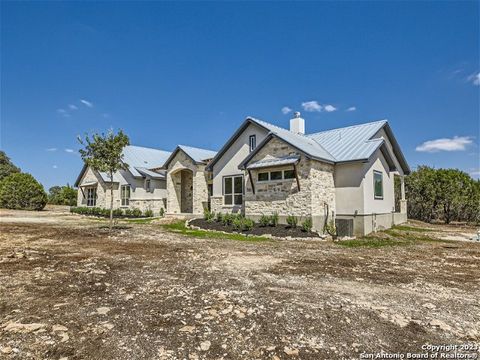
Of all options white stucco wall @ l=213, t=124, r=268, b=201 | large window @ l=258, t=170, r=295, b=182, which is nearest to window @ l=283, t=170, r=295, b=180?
large window @ l=258, t=170, r=295, b=182

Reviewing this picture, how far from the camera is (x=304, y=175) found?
49.6ft

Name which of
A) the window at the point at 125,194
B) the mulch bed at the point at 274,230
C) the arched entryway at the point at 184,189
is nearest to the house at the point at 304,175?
the arched entryway at the point at 184,189

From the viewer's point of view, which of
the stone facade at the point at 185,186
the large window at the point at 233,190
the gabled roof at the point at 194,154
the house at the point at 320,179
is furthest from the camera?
the gabled roof at the point at 194,154

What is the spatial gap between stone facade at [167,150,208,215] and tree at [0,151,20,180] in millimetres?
43664

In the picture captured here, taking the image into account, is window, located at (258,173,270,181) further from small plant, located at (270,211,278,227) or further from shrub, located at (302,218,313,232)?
shrub, located at (302,218,313,232)

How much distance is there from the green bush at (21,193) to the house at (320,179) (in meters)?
28.7

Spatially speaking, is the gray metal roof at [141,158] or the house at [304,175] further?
the gray metal roof at [141,158]

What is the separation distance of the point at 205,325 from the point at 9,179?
41879 mm

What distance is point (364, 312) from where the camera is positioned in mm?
4500

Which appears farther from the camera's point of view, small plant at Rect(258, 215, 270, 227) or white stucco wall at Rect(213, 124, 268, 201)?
white stucco wall at Rect(213, 124, 268, 201)

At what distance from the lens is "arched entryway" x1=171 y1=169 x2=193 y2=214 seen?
84.0 feet

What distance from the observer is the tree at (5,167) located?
50.7 m

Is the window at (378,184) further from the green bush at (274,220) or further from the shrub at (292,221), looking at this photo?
the green bush at (274,220)

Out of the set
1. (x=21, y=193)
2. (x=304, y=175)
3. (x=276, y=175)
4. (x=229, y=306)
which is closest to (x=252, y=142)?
(x=276, y=175)
